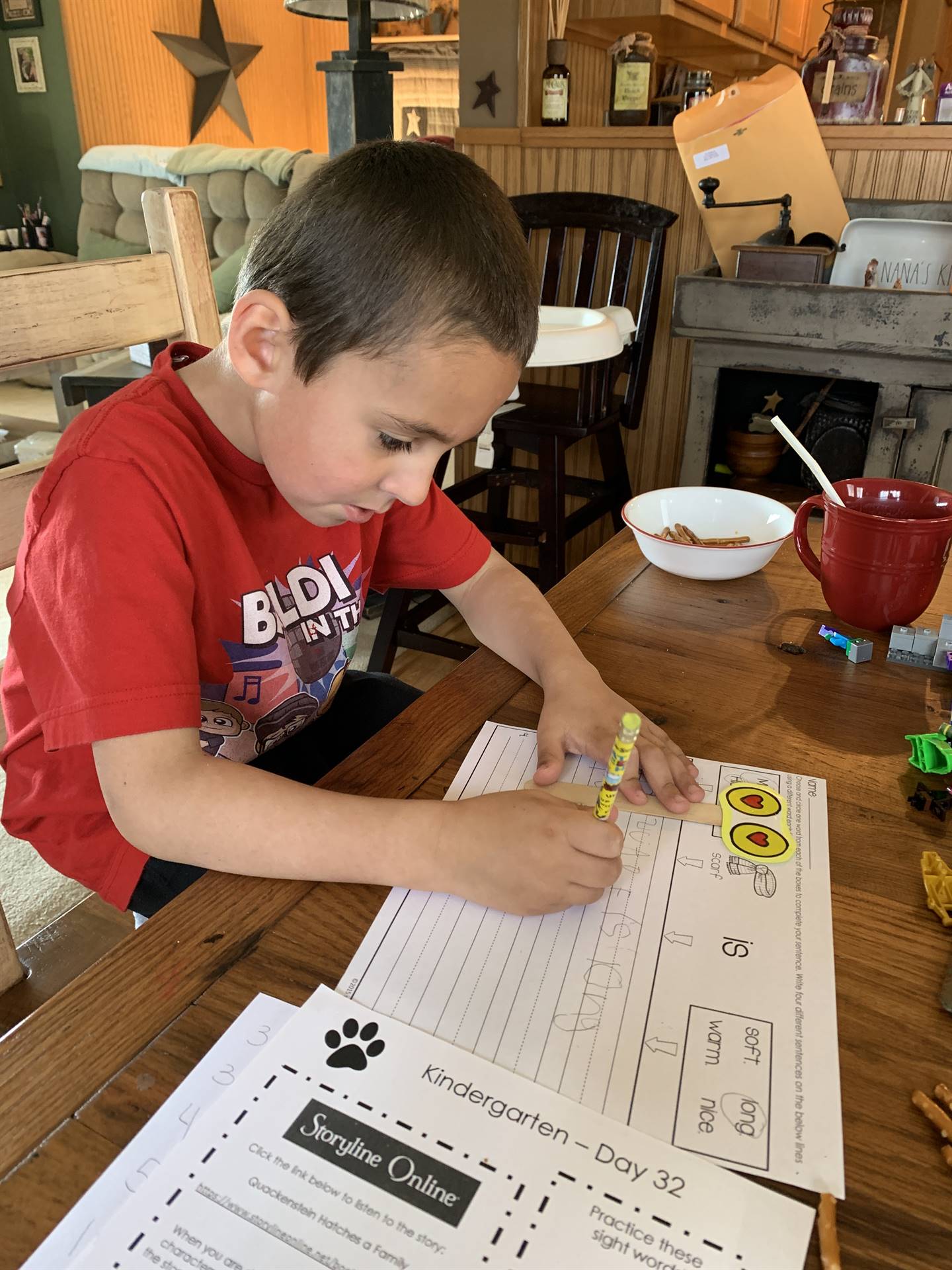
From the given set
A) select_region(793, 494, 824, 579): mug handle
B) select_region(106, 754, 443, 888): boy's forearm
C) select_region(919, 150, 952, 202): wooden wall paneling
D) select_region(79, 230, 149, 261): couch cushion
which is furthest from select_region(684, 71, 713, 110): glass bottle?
select_region(79, 230, 149, 261): couch cushion

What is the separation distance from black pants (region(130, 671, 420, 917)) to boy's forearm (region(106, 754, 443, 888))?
0.26m

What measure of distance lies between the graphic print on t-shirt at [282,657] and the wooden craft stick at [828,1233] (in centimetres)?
56

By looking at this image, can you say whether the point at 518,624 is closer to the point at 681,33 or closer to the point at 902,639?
the point at 902,639

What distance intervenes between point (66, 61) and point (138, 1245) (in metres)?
5.42

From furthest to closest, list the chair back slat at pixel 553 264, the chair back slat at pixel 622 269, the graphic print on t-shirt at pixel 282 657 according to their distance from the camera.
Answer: the chair back slat at pixel 553 264 < the chair back slat at pixel 622 269 < the graphic print on t-shirt at pixel 282 657

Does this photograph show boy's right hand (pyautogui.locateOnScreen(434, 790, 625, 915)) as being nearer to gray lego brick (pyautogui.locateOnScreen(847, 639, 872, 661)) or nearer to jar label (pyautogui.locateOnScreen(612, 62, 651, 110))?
gray lego brick (pyautogui.locateOnScreen(847, 639, 872, 661))

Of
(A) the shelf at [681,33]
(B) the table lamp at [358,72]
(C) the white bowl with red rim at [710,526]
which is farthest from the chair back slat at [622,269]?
(C) the white bowl with red rim at [710,526]

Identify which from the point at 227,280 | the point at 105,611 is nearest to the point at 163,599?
the point at 105,611

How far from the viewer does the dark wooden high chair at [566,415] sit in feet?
5.97

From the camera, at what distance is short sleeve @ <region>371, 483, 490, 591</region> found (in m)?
0.94

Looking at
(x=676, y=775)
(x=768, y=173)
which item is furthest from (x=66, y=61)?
(x=676, y=775)

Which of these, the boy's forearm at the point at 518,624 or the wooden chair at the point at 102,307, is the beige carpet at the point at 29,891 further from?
the boy's forearm at the point at 518,624

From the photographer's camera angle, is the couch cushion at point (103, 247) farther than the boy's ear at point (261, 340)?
Yes

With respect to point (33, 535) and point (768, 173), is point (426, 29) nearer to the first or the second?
point (768, 173)
